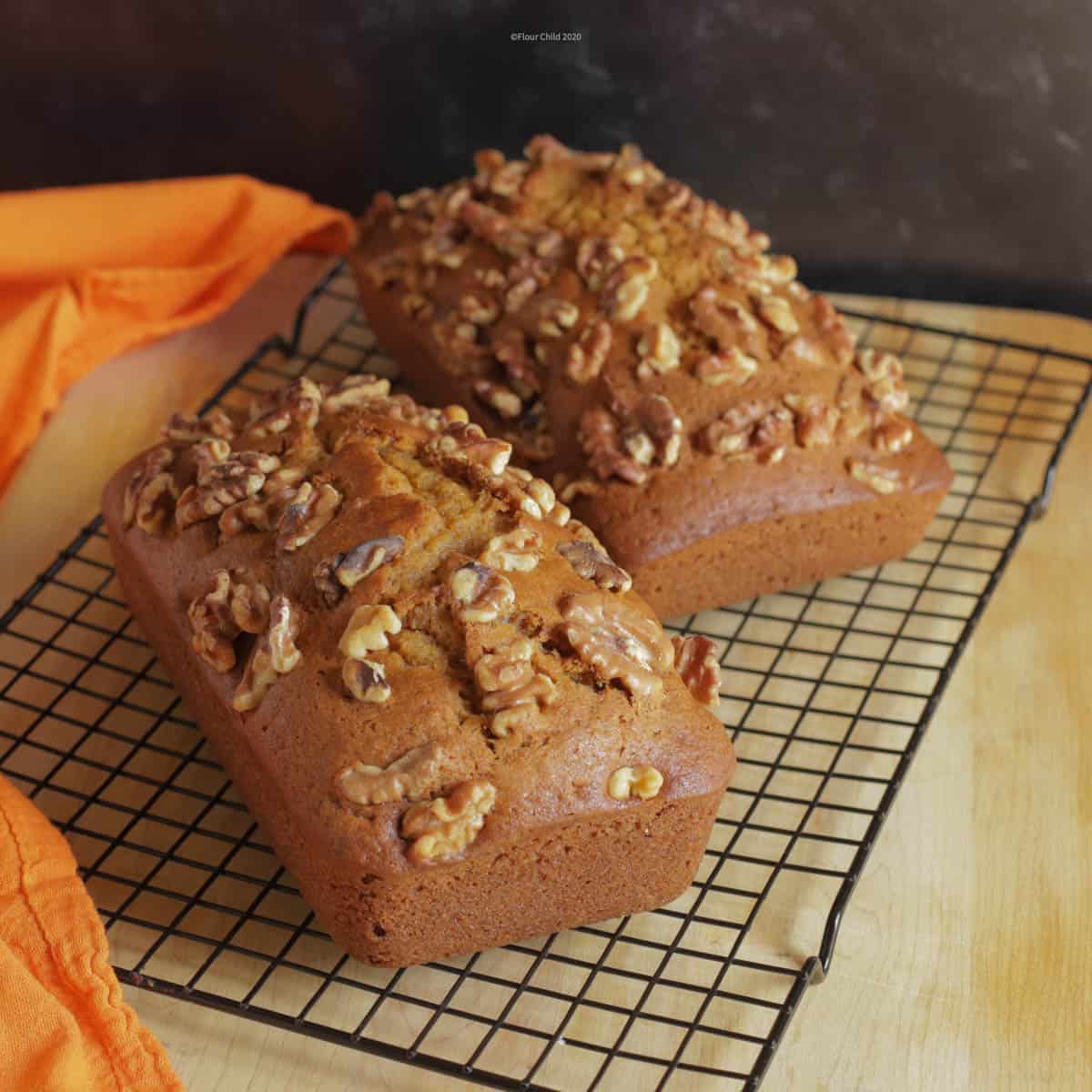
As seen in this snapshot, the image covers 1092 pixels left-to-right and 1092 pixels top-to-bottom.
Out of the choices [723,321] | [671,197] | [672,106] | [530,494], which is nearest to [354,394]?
[530,494]

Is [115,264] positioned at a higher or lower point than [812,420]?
higher

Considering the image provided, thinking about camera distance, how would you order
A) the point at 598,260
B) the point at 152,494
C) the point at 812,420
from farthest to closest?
the point at 598,260 < the point at 812,420 < the point at 152,494

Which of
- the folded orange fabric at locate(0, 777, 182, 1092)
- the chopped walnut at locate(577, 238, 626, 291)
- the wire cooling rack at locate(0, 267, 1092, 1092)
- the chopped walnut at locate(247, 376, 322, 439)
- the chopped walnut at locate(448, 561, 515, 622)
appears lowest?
the wire cooling rack at locate(0, 267, 1092, 1092)

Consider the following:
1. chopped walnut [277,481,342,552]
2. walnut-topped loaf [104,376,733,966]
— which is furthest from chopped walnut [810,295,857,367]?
chopped walnut [277,481,342,552]

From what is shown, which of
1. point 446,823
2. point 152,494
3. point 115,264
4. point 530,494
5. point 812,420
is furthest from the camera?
point 115,264

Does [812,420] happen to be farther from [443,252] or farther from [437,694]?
[437,694]

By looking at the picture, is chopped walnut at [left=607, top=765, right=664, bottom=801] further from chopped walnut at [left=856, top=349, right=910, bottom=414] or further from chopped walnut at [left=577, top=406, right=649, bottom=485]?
chopped walnut at [left=856, top=349, right=910, bottom=414]
